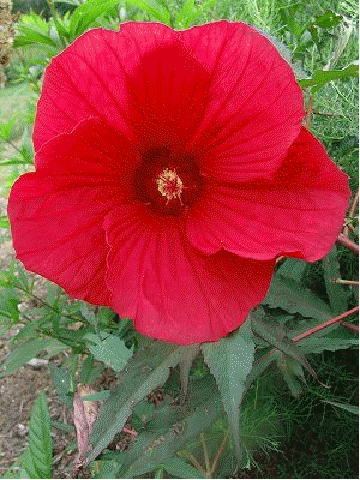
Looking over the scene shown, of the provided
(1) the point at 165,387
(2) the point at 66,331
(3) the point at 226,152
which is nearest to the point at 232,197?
(3) the point at 226,152

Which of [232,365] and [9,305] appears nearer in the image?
[232,365]

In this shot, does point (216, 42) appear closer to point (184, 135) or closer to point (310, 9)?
point (184, 135)

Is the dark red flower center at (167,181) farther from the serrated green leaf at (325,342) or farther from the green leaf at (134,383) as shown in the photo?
the serrated green leaf at (325,342)

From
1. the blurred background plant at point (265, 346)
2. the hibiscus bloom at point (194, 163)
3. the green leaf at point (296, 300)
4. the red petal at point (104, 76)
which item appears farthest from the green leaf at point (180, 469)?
the red petal at point (104, 76)

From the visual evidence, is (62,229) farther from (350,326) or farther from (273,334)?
(350,326)

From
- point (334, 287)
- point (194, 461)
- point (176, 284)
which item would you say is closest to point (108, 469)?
point (194, 461)

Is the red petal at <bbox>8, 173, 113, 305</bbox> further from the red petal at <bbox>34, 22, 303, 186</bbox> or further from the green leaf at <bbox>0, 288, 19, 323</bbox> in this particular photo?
the green leaf at <bbox>0, 288, 19, 323</bbox>

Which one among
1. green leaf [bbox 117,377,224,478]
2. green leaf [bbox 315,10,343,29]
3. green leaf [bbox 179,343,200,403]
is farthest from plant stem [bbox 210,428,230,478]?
green leaf [bbox 315,10,343,29]
